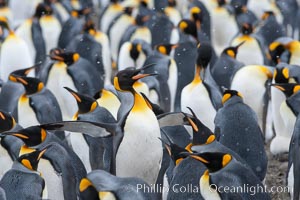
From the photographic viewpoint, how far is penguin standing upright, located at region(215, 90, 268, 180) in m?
5.80

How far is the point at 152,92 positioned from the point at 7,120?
2.30 meters

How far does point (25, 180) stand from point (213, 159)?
4.23 ft

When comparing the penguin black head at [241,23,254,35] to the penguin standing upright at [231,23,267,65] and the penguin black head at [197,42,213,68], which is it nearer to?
the penguin standing upright at [231,23,267,65]

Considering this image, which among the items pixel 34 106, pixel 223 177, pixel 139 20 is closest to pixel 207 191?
pixel 223 177

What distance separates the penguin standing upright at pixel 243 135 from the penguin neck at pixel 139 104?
2.12ft

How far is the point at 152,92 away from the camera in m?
8.04

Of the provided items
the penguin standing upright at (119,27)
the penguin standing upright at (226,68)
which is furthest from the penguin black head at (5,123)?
the penguin standing upright at (119,27)

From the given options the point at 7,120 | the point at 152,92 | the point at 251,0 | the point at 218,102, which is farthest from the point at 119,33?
the point at 7,120

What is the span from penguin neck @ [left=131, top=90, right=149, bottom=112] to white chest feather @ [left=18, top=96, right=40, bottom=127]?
1712mm

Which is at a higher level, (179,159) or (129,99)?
(129,99)

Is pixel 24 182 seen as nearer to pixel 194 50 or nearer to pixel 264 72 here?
pixel 264 72

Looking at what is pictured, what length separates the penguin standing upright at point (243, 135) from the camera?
5797 mm

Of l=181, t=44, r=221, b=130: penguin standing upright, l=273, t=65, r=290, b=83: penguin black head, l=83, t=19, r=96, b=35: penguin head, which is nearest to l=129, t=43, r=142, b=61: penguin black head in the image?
l=83, t=19, r=96, b=35: penguin head

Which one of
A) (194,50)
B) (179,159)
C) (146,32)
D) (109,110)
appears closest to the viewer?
(179,159)
